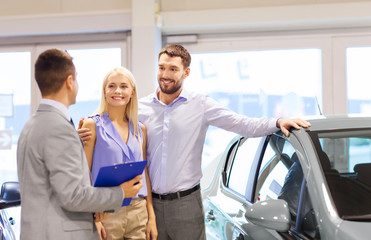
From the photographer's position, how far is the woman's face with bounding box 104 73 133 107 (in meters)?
2.64

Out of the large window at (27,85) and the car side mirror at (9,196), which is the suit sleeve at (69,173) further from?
the large window at (27,85)

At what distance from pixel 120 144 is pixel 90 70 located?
15.2ft

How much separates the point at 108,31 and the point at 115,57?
38cm

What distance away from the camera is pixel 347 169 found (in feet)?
7.48

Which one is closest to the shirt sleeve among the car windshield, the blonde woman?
the car windshield

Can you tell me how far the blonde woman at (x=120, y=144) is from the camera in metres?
2.56

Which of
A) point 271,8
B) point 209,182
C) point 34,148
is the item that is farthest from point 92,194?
point 271,8

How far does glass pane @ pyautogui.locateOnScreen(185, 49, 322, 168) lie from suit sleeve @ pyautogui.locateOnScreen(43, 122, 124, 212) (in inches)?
198

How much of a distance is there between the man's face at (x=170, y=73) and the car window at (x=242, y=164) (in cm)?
62

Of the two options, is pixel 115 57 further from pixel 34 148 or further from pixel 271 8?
pixel 34 148

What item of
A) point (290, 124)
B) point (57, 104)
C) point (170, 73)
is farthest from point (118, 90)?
point (290, 124)

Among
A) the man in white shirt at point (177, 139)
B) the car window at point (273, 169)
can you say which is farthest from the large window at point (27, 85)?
the car window at point (273, 169)

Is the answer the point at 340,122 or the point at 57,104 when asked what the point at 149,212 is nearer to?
the point at 57,104

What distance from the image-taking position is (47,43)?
704 centimetres
